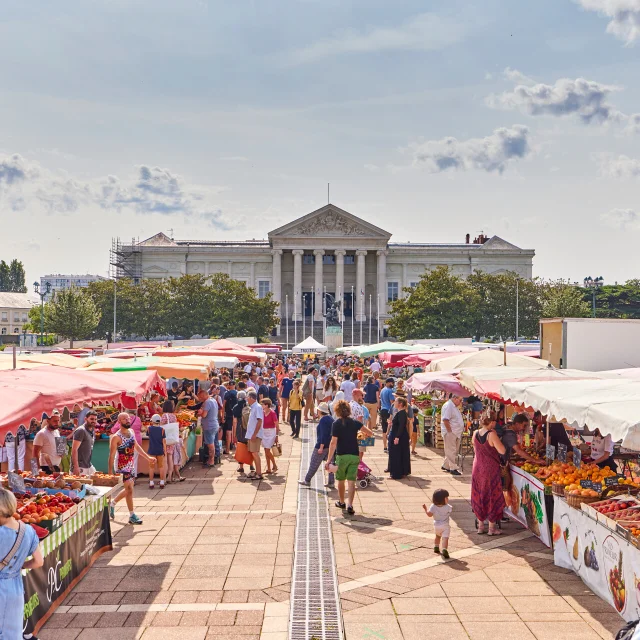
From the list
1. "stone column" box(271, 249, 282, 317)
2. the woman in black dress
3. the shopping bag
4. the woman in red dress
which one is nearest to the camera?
the woman in red dress

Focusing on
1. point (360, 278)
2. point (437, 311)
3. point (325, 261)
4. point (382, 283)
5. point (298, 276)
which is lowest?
point (437, 311)

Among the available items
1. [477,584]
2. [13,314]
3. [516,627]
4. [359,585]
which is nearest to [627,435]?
[516,627]

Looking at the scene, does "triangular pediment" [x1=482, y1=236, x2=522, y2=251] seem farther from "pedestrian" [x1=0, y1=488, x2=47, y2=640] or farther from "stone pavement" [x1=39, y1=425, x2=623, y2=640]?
"pedestrian" [x1=0, y1=488, x2=47, y2=640]

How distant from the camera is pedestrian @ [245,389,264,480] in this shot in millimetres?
15016

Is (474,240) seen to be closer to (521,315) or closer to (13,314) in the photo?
(521,315)

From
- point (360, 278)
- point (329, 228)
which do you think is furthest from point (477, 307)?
point (329, 228)

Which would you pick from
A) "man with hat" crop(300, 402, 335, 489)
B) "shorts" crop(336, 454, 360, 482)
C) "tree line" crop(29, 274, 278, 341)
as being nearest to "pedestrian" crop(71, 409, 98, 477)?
"man with hat" crop(300, 402, 335, 489)

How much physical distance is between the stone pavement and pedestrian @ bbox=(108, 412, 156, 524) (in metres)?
0.35

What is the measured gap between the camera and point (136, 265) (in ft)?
327

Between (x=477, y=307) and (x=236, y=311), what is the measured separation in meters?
21.1

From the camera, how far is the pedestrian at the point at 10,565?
577cm

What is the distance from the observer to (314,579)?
8.91 metres

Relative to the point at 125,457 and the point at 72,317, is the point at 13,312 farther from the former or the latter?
the point at 125,457

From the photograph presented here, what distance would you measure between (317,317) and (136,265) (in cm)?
2492
